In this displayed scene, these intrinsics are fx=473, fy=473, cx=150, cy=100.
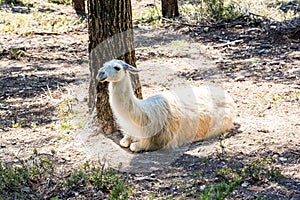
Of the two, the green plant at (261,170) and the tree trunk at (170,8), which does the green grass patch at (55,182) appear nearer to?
the green plant at (261,170)

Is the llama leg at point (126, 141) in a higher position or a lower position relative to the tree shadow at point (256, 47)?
lower

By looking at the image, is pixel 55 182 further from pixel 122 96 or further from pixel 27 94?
pixel 27 94

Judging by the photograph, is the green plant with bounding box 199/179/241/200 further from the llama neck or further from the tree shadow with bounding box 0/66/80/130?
the tree shadow with bounding box 0/66/80/130

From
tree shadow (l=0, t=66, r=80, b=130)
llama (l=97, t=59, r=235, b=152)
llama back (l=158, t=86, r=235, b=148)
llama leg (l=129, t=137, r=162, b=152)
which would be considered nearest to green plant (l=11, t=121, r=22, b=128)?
tree shadow (l=0, t=66, r=80, b=130)

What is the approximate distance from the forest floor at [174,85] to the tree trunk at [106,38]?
1.39 feet

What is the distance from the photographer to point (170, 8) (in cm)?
1408

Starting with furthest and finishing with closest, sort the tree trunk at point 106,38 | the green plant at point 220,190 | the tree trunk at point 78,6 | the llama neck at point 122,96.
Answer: the tree trunk at point 78,6 → the tree trunk at point 106,38 → the llama neck at point 122,96 → the green plant at point 220,190

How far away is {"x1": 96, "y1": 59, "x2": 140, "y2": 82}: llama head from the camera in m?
5.25

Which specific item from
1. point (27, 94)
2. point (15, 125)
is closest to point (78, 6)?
point (27, 94)

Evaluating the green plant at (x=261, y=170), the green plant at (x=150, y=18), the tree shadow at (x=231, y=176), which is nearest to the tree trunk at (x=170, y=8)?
the green plant at (x=150, y=18)

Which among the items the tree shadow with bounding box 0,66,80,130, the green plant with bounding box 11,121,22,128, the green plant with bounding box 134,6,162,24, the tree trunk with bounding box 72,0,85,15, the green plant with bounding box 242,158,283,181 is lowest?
the green plant with bounding box 11,121,22,128

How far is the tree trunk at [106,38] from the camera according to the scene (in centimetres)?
595

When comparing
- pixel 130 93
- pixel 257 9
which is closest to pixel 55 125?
pixel 130 93

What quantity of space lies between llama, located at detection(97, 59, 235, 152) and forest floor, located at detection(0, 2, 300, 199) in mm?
177
